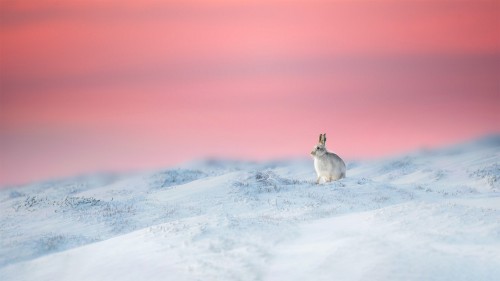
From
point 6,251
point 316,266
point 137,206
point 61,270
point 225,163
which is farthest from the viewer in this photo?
point 225,163

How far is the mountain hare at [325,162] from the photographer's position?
24.9 metres

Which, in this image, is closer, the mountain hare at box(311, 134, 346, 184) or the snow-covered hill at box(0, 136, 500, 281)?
the snow-covered hill at box(0, 136, 500, 281)

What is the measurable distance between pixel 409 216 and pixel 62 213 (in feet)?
38.7

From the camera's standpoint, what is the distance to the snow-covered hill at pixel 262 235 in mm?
12289

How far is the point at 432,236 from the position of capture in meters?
13.9

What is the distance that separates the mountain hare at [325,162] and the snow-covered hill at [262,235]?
0.99m

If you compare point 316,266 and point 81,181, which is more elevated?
point 81,181

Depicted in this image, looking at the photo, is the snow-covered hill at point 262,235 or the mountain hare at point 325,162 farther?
the mountain hare at point 325,162

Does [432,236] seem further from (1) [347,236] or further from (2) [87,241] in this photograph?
(2) [87,241]

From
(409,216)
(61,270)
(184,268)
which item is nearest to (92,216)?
(61,270)

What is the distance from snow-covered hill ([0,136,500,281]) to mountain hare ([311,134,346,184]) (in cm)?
99

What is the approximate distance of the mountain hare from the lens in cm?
2494

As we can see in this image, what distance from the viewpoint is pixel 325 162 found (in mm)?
25016

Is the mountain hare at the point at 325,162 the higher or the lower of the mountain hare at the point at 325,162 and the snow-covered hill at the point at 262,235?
the higher
